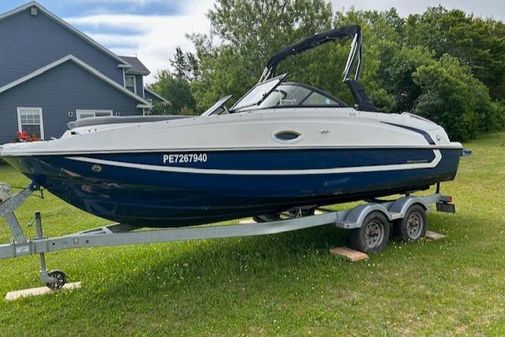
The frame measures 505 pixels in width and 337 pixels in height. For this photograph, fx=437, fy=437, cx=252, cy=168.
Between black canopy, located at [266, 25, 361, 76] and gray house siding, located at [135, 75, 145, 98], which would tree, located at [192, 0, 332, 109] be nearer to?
A: gray house siding, located at [135, 75, 145, 98]

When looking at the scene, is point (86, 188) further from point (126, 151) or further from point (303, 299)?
point (303, 299)

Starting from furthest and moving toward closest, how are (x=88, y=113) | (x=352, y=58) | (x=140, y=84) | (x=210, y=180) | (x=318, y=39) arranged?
1. (x=140, y=84)
2. (x=88, y=113)
3. (x=318, y=39)
4. (x=352, y=58)
5. (x=210, y=180)

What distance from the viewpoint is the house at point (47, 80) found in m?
16.4

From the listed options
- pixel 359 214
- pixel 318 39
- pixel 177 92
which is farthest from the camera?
pixel 177 92

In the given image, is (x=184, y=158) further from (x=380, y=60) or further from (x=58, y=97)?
(x=380, y=60)

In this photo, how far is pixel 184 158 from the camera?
11.9 feet

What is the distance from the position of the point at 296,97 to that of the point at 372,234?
172 cm

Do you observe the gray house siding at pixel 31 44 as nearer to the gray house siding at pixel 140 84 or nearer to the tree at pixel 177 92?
the gray house siding at pixel 140 84

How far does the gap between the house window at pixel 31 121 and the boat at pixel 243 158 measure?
46.6ft

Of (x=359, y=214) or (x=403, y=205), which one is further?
(x=403, y=205)

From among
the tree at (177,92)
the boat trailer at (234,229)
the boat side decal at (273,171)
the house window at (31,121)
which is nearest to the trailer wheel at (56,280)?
the boat trailer at (234,229)

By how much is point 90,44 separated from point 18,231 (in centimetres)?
1882

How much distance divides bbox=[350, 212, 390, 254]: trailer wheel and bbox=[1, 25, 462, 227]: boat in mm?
329

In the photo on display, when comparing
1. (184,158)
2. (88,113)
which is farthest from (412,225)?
(88,113)
